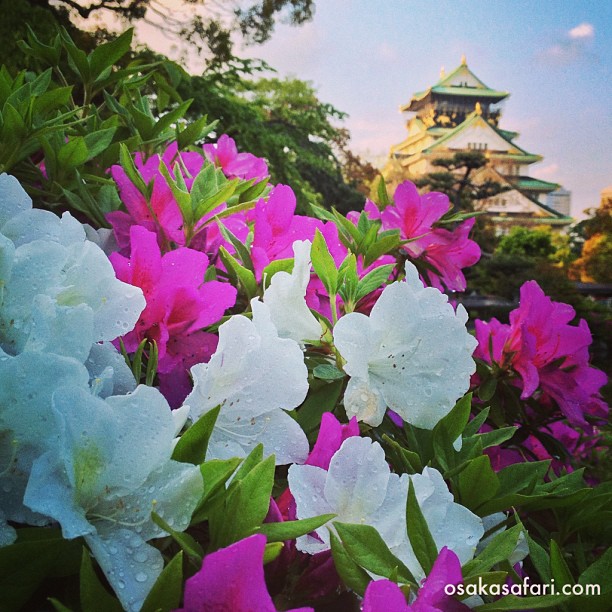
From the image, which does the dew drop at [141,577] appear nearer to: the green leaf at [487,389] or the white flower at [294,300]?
the white flower at [294,300]

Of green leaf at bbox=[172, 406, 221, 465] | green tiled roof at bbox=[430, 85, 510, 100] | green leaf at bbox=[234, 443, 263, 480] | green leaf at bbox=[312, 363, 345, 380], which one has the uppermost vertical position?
green tiled roof at bbox=[430, 85, 510, 100]

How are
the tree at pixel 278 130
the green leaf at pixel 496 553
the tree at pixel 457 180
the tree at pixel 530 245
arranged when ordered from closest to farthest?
the green leaf at pixel 496 553 < the tree at pixel 278 130 < the tree at pixel 457 180 < the tree at pixel 530 245

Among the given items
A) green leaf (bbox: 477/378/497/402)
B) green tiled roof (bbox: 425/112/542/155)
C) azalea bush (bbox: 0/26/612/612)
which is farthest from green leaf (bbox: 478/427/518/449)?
green tiled roof (bbox: 425/112/542/155)

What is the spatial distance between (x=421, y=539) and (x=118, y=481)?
6.4 inches

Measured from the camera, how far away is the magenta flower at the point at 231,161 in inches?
35.6

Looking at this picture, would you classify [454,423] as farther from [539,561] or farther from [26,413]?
[26,413]

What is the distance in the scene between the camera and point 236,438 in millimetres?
383

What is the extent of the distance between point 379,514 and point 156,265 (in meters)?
0.24

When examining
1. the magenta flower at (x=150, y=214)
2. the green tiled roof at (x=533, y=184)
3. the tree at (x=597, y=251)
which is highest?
the green tiled roof at (x=533, y=184)

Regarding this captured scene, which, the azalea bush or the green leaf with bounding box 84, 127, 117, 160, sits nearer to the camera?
the azalea bush

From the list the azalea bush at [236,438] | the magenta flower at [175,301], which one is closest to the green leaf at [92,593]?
the azalea bush at [236,438]

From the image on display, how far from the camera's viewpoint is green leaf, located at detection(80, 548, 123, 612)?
27 centimetres

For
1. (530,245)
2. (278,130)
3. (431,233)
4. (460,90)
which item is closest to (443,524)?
(431,233)

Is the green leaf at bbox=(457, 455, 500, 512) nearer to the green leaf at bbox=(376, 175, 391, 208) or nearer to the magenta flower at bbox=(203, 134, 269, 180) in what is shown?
the green leaf at bbox=(376, 175, 391, 208)
